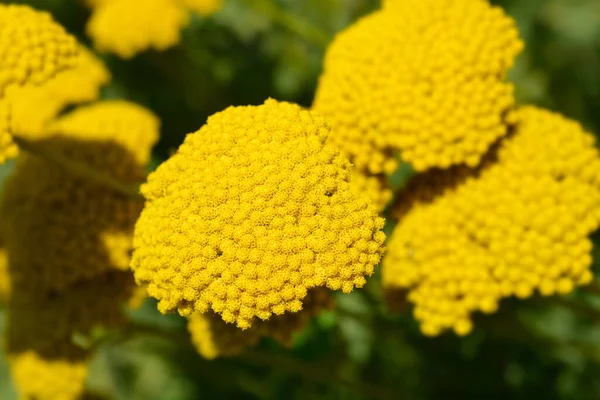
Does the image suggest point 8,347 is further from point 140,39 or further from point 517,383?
point 517,383

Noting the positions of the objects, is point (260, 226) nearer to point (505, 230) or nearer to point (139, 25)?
point (505, 230)

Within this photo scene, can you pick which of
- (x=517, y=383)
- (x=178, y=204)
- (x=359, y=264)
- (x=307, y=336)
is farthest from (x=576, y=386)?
(x=178, y=204)

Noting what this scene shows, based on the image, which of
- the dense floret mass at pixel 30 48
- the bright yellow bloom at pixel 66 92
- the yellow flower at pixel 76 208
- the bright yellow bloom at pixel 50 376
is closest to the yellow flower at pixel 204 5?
the bright yellow bloom at pixel 66 92

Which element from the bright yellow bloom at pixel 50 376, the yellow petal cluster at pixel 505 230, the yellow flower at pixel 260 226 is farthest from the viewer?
the bright yellow bloom at pixel 50 376

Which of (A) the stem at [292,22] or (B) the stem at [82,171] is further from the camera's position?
(A) the stem at [292,22]

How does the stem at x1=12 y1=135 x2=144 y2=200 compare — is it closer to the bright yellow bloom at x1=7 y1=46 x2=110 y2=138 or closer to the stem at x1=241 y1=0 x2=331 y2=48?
the bright yellow bloom at x1=7 y1=46 x2=110 y2=138

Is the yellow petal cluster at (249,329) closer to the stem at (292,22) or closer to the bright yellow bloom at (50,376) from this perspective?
the bright yellow bloom at (50,376)
